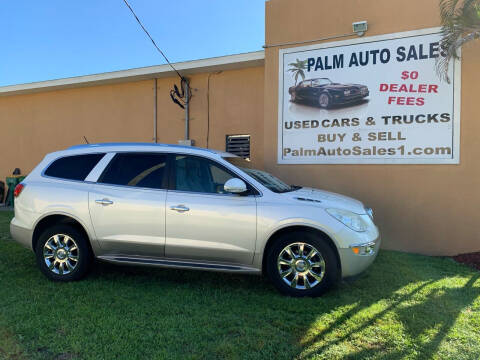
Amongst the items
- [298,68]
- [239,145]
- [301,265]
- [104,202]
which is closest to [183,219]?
[104,202]

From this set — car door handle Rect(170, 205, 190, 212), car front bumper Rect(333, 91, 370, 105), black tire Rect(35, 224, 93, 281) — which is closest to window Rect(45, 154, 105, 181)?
black tire Rect(35, 224, 93, 281)

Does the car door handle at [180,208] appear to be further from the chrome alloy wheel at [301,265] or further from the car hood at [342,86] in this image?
the car hood at [342,86]

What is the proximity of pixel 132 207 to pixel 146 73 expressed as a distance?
20.8 ft

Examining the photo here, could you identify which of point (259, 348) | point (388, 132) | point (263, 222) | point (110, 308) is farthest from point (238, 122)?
point (259, 348)

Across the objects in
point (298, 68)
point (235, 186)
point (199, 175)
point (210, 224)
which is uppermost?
point (298, 68)

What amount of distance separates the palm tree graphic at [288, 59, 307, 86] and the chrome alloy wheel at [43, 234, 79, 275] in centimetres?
537

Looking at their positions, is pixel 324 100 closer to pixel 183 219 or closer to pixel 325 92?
pixel 325 92

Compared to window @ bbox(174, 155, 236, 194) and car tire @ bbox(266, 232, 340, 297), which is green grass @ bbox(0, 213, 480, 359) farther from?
window @ bbox(174, 155, 236, 194)

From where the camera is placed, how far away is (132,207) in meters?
4.43

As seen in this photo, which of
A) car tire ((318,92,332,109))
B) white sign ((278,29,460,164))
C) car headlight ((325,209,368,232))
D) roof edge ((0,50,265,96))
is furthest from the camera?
roof edge ((0,50,265,96))

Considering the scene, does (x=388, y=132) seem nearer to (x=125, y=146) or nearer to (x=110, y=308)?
(x=125, y=146)

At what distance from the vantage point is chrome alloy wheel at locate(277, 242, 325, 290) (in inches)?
161

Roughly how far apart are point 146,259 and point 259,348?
200 centimetres

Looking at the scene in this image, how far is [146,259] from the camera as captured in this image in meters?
4.46
